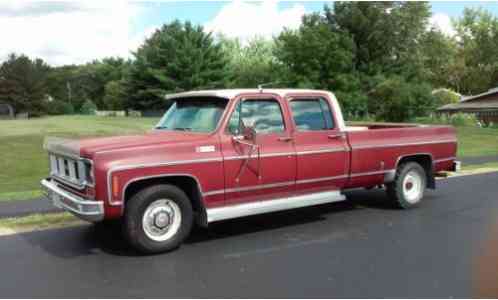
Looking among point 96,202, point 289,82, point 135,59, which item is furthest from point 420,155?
point 135,59

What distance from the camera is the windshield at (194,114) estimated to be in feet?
22.7

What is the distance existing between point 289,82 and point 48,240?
1581 inches

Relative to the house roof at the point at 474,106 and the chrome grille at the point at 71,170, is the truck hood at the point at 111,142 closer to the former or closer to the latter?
the chrome grille at the point at 71,170

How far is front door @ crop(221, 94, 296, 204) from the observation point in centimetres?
669

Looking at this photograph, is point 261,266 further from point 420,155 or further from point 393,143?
point 420,155

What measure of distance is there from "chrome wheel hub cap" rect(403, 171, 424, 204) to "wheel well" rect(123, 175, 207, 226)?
3.90 metres

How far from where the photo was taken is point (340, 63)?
45.5 metres

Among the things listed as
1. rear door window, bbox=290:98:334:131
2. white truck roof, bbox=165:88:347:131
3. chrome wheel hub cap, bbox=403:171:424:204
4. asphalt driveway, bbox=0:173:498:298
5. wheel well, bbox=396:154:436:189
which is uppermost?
white truck roof, bbox=165:88:347:131

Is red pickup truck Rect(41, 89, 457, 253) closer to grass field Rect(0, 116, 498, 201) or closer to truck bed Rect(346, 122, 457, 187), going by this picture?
truck bed Rect(346, 122, 457, 187)

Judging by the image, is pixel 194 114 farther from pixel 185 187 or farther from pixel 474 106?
pixel 474 106

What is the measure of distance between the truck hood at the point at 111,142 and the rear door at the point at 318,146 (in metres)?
1.50

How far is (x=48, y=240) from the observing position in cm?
686

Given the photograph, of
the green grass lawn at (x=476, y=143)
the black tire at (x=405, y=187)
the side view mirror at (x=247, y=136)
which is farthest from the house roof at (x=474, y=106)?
the side view mirror at (x=247, y=136)

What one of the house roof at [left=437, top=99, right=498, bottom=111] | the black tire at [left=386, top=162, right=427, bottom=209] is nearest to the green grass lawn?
the black tire at [left=386, top=162, right=427, bottom=209]
